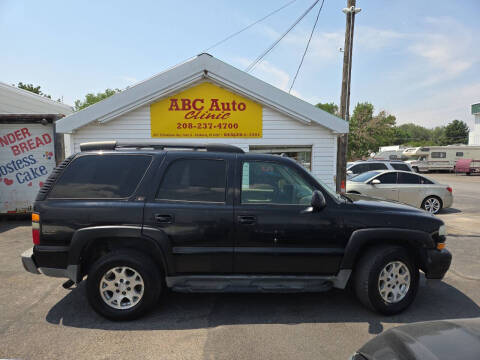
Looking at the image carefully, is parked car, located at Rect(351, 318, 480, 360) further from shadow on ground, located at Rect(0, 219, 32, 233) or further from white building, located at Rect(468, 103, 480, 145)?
white building, located at Rect(468, 103, 480, 145)

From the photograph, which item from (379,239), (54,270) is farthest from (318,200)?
(54,270)

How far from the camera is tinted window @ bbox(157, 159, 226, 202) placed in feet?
11.2

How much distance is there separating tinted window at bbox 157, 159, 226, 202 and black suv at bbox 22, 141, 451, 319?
1 cm

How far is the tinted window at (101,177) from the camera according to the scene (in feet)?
11.1

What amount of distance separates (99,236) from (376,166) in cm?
1227

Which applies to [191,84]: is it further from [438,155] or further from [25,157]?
[438,155]

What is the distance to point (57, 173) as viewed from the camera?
343cm

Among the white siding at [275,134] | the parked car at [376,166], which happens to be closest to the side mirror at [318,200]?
the white siding at [275,134]

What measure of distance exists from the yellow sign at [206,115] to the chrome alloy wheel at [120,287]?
5.42m

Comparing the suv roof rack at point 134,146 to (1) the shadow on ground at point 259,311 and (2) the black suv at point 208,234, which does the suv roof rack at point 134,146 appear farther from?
(1) the shadow on ground at point 259,311

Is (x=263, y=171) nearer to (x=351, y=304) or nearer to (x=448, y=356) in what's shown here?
(x=351, y=304)

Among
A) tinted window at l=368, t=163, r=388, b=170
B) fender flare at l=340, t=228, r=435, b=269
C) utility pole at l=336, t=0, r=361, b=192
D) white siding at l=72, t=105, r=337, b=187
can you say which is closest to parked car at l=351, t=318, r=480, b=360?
fender flare at l=340, t=228, r=435, b=269

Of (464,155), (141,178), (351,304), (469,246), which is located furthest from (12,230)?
(464,155)

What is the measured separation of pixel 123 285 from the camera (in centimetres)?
332
